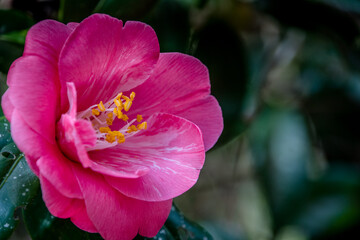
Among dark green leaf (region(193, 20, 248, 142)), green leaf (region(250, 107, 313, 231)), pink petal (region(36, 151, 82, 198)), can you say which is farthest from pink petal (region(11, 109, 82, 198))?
green leaf (region(250, 107, 313, 231))

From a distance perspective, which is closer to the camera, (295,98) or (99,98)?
(99,98)

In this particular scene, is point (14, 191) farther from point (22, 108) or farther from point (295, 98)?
point (295, 98)

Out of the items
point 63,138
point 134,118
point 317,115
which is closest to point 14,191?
point 63,138

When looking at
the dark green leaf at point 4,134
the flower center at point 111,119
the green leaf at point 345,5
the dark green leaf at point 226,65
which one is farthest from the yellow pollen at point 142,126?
the green leaf at point 345,5

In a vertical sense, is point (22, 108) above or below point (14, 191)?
above

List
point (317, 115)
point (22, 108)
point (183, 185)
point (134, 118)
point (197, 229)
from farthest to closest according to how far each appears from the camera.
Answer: point (317, 115) → point (197, 229) → point (134, 118) → point (183, 185) → point (22, 108)

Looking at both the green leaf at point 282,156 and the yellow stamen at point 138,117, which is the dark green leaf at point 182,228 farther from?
the green leaf at point 282,156

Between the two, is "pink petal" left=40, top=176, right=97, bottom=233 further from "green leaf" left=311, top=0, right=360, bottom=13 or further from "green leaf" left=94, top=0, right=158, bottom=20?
"green leaf" left=311, top=0, right=360, bottom=13
